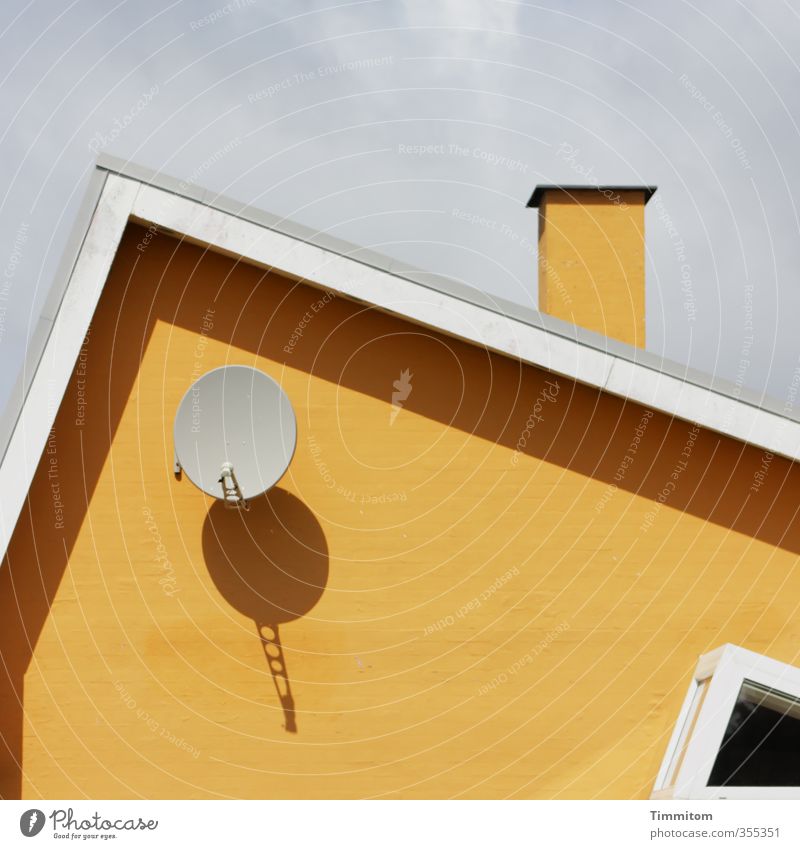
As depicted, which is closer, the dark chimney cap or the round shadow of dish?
the round shadow of dish

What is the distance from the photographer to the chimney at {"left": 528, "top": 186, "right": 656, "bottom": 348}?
13.0 metres

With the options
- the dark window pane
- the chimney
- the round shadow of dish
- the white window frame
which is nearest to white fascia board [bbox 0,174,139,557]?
the round shadow of dish

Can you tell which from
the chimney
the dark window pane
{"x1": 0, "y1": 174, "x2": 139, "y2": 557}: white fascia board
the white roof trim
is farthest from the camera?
the chimney

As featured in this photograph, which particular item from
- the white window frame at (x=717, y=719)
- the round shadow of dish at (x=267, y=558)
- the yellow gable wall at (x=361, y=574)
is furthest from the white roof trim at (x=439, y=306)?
the round shadow of dish at (x=267, y=558)

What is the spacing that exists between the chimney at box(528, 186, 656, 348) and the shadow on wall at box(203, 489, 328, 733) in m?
5.34

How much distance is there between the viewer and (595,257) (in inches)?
524

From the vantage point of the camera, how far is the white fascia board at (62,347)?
8.42 m

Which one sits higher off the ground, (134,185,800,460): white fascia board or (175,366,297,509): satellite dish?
(134,185,800,460): white fascia board

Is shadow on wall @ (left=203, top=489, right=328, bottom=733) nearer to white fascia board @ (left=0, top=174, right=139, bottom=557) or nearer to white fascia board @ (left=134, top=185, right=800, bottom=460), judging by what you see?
white fascia board @ (left=0, top=174, right=139, bottom=557)

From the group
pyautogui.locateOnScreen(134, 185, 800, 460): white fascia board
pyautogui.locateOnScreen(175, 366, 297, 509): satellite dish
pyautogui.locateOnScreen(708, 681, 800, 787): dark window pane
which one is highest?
pyautogui.locateOnScreen(134, 185, 800, 460): white fascia board

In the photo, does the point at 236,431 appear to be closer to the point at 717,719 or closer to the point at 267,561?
the point at 267,561

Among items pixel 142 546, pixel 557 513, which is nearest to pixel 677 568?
pixel 557 513

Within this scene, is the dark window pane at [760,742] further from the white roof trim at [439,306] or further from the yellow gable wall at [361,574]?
the white roof trim at [439,306]

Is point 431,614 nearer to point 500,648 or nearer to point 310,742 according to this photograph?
point 500,648
